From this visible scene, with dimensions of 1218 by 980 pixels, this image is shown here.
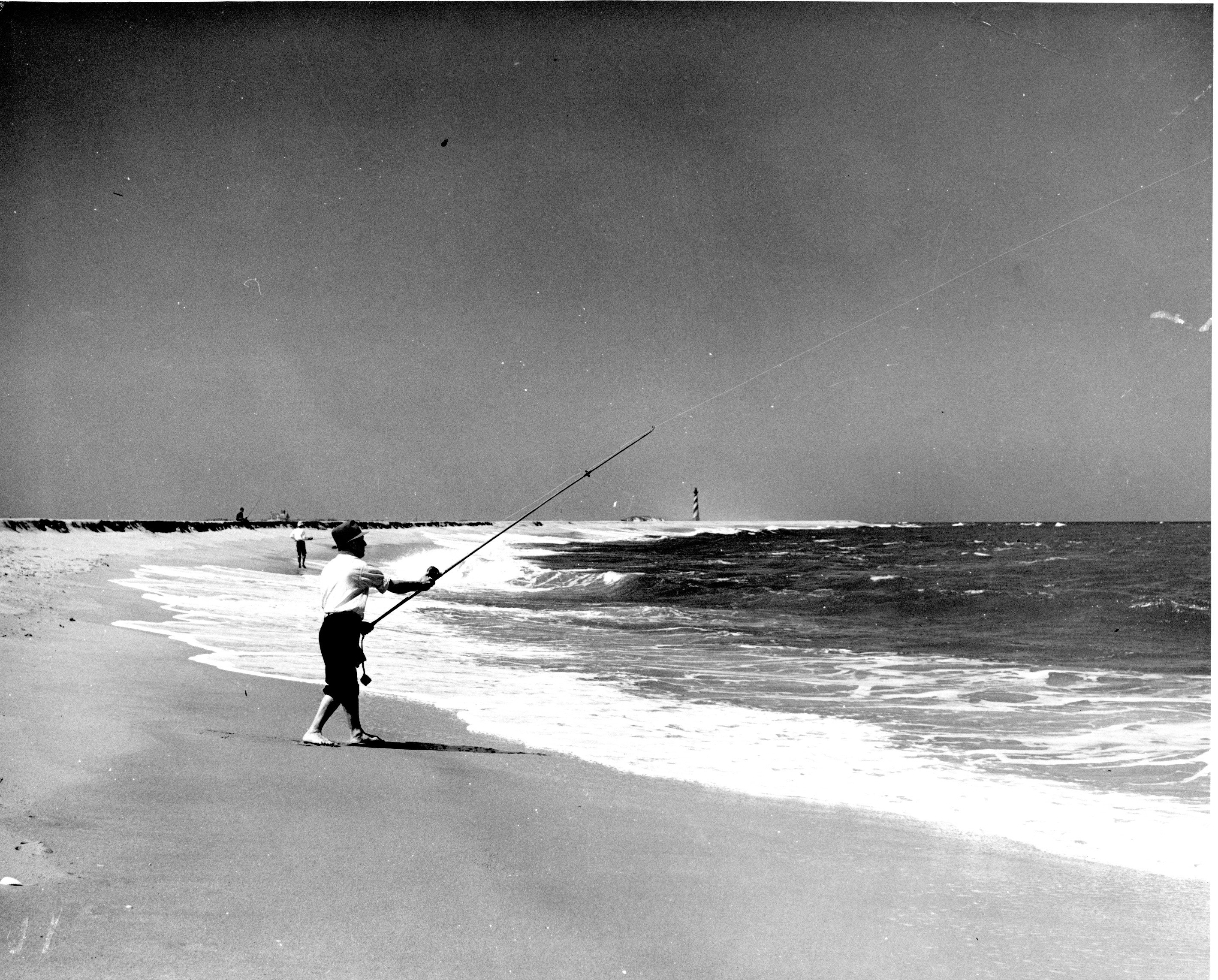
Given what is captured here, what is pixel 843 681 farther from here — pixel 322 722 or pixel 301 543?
pixel 301 543

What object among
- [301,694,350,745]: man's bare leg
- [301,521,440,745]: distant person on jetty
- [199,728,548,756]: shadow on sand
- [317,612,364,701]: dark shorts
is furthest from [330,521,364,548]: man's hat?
[199,728,548,756]: shadow on sand

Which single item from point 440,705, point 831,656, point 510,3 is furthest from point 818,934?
point 831,656

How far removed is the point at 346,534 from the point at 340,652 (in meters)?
0.53

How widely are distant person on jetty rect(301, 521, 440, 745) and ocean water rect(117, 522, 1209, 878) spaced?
3.24 ft

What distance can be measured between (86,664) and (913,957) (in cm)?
460

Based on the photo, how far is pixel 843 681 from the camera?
7770 millimetres

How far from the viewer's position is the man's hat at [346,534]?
419 cm

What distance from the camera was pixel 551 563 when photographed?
29641mm

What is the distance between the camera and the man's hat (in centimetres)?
419

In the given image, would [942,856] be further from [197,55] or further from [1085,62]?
[197,55]

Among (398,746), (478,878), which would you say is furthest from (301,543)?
(478,878)

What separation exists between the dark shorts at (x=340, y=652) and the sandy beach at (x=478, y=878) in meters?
0.27

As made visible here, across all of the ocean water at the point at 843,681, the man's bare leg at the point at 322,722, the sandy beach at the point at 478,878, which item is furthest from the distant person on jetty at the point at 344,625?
the ocean water at the point at 843,681

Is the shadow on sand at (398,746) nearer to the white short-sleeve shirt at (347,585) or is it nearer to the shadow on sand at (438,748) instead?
the shadow on sand at (438,748)
